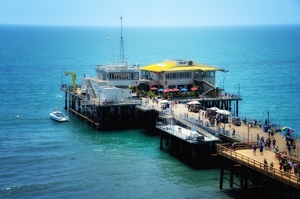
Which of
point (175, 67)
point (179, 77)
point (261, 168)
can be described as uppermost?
point (175, 67)

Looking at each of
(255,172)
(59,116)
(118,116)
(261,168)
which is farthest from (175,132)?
(59,116)

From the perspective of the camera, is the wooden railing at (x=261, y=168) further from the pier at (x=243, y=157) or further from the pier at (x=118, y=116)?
the pier at (x=118, y=116)

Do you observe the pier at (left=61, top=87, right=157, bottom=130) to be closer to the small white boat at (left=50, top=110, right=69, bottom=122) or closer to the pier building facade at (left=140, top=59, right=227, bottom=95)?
the small white boat at (left=50, top=110, right=69, bottom=122)

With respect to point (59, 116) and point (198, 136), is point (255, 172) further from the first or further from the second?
point (59, 116)

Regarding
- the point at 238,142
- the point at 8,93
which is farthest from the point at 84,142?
the point at 8,93

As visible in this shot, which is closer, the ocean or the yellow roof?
the ocean

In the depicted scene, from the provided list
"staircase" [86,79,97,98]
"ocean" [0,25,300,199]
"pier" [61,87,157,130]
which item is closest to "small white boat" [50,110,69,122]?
"ocean" [0,25,300,199]

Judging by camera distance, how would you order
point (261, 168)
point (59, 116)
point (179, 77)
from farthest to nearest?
point (179, 77), point (59, 116), point (261, 168)

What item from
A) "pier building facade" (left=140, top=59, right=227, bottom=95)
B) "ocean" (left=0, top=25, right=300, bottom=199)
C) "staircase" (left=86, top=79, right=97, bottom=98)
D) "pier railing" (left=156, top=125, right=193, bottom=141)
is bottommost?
"ocean" (left=0, top=25, right=300, bottom=199)
